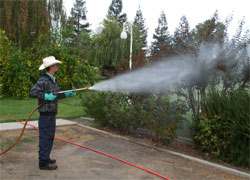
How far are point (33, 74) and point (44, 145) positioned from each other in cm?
975

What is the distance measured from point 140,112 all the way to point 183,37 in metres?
2.05

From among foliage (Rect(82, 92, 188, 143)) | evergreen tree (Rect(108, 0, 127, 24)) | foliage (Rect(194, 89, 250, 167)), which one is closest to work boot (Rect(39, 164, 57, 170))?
foliage (Rect(82, 92, 188, 143))

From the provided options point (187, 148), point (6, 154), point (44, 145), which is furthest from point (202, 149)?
point (6, 154)

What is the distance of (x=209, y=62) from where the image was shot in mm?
5152

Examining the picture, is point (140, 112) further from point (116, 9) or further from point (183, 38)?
point (116, 9)

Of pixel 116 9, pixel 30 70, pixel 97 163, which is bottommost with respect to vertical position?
pixel 97 163

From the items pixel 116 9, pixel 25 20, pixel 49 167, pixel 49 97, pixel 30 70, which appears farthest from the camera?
pixel 116 9

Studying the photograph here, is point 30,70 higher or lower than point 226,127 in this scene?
higher

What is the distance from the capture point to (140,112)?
5602mm

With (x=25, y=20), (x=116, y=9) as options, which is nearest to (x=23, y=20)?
(x=25, y=20)

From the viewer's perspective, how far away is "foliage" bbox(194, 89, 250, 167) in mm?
4059

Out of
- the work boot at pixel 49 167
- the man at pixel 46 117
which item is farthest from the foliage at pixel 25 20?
the work boot at pixel 49 167

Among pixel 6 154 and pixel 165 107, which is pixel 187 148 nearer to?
pixel 165 107

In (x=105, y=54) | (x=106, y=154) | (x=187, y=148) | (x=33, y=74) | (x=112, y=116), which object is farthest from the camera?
(x=105, y=54)
